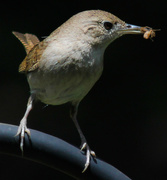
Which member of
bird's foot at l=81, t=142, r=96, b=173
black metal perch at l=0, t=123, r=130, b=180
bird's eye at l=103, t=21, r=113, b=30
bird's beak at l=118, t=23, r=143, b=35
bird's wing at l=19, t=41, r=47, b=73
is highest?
bird's eye at l=103, t=21, r=113, b=30

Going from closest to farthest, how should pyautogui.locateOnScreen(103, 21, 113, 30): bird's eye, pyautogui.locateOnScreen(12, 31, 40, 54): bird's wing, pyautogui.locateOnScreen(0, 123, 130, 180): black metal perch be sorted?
pyautogui.locateOnScreen(0, 123, 130, 180): black metal perch → pyautogui.locateOnScreen(103, 21, 113, 30): bird's eye → pyautogui.locateOnScreen(12, 31, 40, 54): bird's wing

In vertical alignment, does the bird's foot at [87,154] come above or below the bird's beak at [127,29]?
below

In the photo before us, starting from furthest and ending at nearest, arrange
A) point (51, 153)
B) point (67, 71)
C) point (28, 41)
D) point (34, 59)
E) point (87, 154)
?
point (28, 41) < point (34, 59) < point (67, 71) < point (87, 154) < point (51, 153)

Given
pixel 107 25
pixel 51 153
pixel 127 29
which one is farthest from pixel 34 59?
pixel 51 153

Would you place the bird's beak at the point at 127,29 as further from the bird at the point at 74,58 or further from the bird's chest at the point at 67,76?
the bird's chest at the point at 67,76

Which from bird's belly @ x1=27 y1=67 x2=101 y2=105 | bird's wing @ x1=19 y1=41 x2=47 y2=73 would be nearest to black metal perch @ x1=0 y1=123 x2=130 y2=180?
bird's belly @ x1=27 y1=67 x2=101 y2=105

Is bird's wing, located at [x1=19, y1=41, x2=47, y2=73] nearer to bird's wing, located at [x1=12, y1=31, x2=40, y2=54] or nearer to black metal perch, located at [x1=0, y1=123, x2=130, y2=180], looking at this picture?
bird's wing, located at [x1=12, y1=31, x2=40, y2=54]

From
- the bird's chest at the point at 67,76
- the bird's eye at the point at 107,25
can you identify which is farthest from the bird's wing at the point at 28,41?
the bird's eye at the point at 107,25

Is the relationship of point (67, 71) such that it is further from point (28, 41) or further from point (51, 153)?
point (28, 41)
